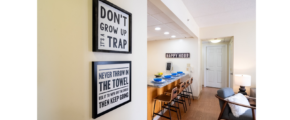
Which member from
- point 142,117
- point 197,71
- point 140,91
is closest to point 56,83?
point 140,91

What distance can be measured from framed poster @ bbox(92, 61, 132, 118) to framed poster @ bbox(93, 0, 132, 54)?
0.11 metres

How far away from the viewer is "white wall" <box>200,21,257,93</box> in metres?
3.09

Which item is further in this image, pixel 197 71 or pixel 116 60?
pixel 197 71

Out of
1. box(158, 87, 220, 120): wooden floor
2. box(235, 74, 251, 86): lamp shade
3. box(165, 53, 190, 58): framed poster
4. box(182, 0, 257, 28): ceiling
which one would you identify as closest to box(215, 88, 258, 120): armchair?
box(158, 87, 220, 120): wooden floor

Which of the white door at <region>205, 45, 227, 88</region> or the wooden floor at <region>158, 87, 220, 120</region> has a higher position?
the white door at <region>205, 45, 227, 88</region>

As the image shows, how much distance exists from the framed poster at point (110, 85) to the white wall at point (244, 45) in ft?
11.7

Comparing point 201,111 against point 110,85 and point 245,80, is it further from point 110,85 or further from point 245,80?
point 110,85

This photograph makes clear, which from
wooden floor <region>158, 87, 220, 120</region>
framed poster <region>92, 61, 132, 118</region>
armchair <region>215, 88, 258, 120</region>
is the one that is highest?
framed poster <region>92, 61, 132, 118</region>

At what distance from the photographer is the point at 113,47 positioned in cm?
83

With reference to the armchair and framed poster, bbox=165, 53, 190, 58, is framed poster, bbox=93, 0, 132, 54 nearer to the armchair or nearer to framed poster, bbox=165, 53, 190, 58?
the armchair

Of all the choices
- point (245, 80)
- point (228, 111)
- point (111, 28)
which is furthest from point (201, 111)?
point (111, 28)
